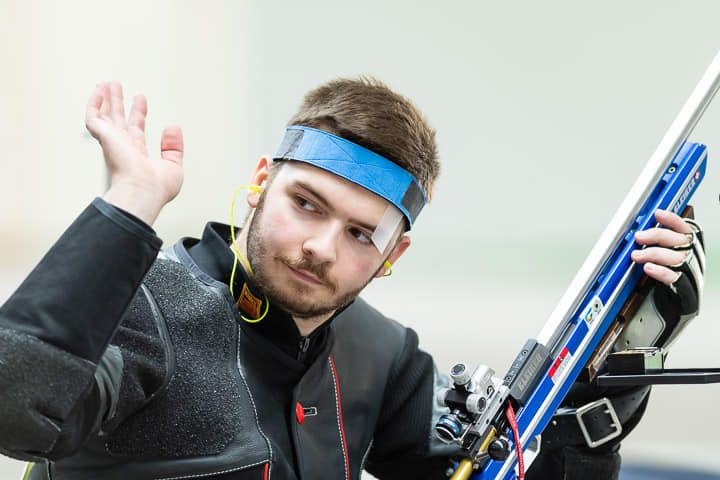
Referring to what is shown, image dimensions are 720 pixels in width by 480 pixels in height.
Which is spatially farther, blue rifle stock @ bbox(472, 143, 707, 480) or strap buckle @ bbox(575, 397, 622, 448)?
strap buckle @ bbox(575, 397, 622, 448)

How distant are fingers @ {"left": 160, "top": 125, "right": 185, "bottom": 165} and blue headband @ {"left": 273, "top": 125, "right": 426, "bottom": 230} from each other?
35 centimetres

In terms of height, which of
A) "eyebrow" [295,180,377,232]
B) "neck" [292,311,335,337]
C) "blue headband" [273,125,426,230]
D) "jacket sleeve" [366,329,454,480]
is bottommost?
"jacket sleeve" [366,329,454,480]

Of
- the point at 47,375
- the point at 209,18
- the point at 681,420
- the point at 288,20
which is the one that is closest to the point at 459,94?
the point at 288,20

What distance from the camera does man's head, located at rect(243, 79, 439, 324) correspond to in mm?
1250

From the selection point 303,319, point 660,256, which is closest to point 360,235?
point 303,319

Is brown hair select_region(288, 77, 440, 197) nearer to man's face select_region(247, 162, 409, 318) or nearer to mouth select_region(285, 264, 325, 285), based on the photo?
man's face select_region(247, 162, 409, 318)

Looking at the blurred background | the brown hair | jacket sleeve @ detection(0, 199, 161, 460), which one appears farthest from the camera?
the blurred background

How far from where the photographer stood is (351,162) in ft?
4.25

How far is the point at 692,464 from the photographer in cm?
318

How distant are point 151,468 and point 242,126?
2.76 m

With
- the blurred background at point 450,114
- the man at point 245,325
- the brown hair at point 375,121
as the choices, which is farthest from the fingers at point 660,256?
the blurred background at point 450,114

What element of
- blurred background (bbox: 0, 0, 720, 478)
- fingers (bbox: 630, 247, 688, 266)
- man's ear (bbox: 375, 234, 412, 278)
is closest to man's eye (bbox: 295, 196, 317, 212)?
man's ear (bbox: 375, 234, 412, 278)

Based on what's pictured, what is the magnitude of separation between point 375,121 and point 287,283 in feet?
1.08

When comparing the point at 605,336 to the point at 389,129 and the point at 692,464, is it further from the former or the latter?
the point at 692,464
